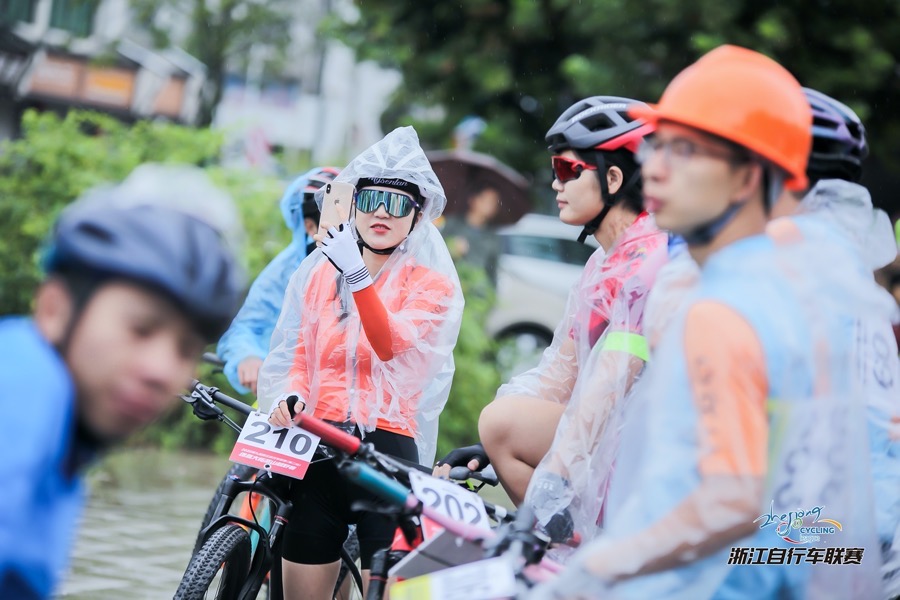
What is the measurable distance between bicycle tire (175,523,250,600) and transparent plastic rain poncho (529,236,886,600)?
2.16m

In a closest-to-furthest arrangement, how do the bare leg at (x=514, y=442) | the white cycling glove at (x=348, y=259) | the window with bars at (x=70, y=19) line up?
the bare leg at (x=514, y=442)
the white cycling glove at (x=348, y=259)
the window with bars at (x=70, y=19)

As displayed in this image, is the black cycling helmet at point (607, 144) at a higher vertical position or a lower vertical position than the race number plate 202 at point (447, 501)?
higher

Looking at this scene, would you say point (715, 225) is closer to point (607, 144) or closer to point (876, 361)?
point (876, 361)

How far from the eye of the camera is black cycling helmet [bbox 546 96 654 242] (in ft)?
12.2

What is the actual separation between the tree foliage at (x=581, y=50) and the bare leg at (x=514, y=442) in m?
9.29

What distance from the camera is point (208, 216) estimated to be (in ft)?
6.73

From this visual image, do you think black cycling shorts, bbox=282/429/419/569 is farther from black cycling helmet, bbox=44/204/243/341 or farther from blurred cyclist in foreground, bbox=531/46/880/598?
black cycling helmet, bbox=44/204/243/341

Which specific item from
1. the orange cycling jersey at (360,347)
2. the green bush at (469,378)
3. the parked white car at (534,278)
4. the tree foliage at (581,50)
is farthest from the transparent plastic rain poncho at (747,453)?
the parked white car at (534,278)

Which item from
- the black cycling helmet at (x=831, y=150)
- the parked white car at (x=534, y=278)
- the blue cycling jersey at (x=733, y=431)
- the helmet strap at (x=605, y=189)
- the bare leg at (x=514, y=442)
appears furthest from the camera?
the parked white car at (x=534, y=278)

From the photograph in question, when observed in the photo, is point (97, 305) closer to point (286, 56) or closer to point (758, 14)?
point (758, 14)

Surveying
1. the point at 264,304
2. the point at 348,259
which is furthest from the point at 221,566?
the point at 264,304

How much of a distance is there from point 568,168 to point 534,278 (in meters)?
10.0

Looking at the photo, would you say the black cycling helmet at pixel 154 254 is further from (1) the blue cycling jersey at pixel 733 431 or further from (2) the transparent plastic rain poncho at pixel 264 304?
(2) the transparent plastic rain poncho at pixel 264 304

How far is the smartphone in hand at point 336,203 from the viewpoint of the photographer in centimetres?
402
